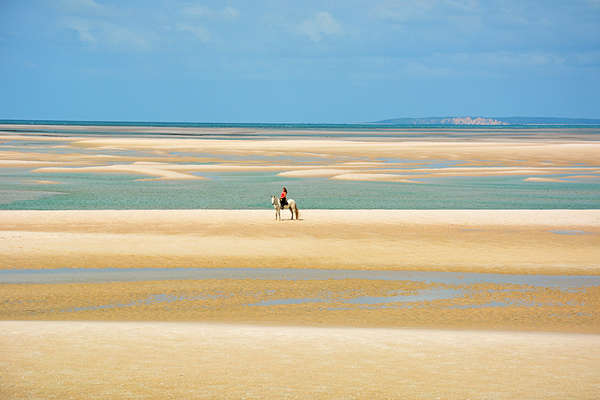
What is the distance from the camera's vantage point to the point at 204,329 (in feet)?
35.3

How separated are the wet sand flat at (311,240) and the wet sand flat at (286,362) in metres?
6.37

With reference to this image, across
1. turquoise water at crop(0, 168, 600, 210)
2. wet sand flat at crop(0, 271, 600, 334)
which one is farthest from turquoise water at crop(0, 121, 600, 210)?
wet sand flat at crop(0, 271, 600, 334)

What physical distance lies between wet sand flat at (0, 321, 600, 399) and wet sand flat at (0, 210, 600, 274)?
251 inches

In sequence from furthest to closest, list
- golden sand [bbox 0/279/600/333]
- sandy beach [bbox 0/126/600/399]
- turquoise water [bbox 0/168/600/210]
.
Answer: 1. turquoise water [bbox 0/168/600/210]
2. golden sand [bbox 0/279/600/333]
3. sandy beach [bbox 0/126/600/399]

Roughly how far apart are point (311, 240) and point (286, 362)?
1146cm

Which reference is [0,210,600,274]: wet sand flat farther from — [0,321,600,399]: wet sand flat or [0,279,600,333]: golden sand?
[0,321,600,399]: wet sand flat

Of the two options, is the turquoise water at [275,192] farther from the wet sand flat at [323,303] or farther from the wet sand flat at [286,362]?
the wet sand flat at [286,362]

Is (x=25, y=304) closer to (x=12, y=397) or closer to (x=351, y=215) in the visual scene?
(x=12, y=397)

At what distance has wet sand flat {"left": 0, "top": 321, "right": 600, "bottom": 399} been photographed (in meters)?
7.83

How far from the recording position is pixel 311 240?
2033cm

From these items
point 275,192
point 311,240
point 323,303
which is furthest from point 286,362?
point 275,192

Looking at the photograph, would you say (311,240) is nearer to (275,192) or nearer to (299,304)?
(299,304)

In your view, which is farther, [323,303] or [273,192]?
[273,192]

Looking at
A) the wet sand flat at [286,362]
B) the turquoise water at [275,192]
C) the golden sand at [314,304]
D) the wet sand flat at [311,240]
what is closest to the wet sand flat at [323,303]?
the golden sand at [314,304]
